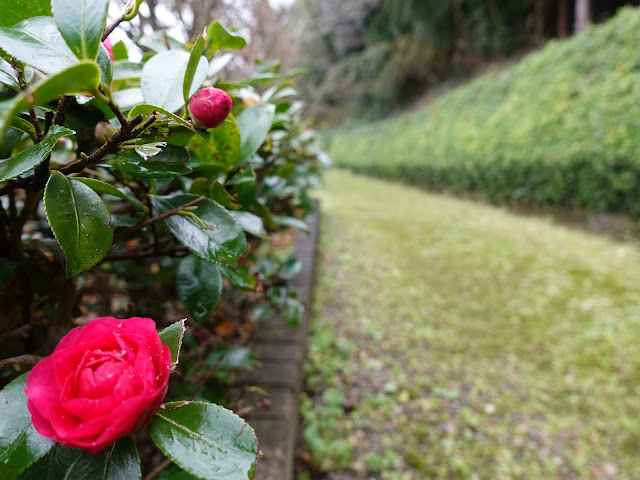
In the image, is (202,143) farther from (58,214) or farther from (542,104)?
(542,104)

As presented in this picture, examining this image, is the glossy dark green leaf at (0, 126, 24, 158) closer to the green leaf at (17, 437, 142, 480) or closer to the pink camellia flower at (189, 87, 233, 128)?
the pink camellia flower at (189, 87, 233, 128)

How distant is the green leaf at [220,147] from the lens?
0.57 m

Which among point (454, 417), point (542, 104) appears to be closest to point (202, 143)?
point (454, 417)

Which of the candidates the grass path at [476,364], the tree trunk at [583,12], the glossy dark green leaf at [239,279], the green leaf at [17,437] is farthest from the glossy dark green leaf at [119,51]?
the tree trunk at [583,12]

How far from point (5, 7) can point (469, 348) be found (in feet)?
8.22

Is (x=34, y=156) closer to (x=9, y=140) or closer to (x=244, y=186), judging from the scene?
(x=9, y=140)

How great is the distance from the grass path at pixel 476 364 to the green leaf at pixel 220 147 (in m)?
1.36

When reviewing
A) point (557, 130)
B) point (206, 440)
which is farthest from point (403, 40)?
point (206, 440)

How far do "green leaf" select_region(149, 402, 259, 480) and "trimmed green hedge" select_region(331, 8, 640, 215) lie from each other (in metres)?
5.21

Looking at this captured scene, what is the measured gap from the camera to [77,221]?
0.40m

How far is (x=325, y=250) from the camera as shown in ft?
13.9

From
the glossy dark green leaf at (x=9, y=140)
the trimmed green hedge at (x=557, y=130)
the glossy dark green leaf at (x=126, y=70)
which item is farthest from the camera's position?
the trimmed green hedge at (x=557, y=130)

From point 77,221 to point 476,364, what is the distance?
2264 millimetres

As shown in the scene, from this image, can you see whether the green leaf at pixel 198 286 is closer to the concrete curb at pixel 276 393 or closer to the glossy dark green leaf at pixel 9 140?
the glossy dark green leaf at pixel 9 140
